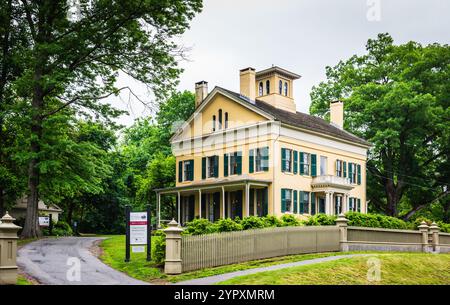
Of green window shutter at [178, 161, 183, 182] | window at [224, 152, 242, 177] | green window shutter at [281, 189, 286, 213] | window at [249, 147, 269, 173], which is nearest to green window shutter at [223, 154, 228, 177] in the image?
window at [224, 152, 242, 177]

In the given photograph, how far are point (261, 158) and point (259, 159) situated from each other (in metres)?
0.21

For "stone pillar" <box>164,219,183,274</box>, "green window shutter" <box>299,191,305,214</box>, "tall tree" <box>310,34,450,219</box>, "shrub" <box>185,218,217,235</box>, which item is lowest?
"stone pillar" <box>164,219,183,274</box>

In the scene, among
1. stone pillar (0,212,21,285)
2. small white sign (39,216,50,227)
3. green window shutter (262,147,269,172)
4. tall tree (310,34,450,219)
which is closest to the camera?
stone pillar (0,212,21,285)

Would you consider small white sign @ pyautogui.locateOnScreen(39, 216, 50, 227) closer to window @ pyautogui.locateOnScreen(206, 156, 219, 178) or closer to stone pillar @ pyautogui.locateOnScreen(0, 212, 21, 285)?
window @ pyautogui.locateOnScreen(206, 156, 219, 178)

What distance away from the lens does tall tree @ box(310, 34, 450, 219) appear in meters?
49.8

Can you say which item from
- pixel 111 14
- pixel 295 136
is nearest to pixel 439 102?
pixel 295 136

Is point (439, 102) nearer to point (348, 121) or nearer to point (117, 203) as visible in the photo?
point (348, 121)

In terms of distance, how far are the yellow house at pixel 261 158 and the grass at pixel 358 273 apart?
13.9 meters

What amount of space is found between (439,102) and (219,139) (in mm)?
21080

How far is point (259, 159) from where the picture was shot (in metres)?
40.0

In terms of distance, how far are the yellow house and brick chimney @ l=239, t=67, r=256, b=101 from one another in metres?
0.07

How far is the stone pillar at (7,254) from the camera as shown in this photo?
1612 cm

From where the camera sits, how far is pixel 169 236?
65.4 feet

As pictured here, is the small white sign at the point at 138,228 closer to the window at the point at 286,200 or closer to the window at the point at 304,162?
the window at the point at 286,200
